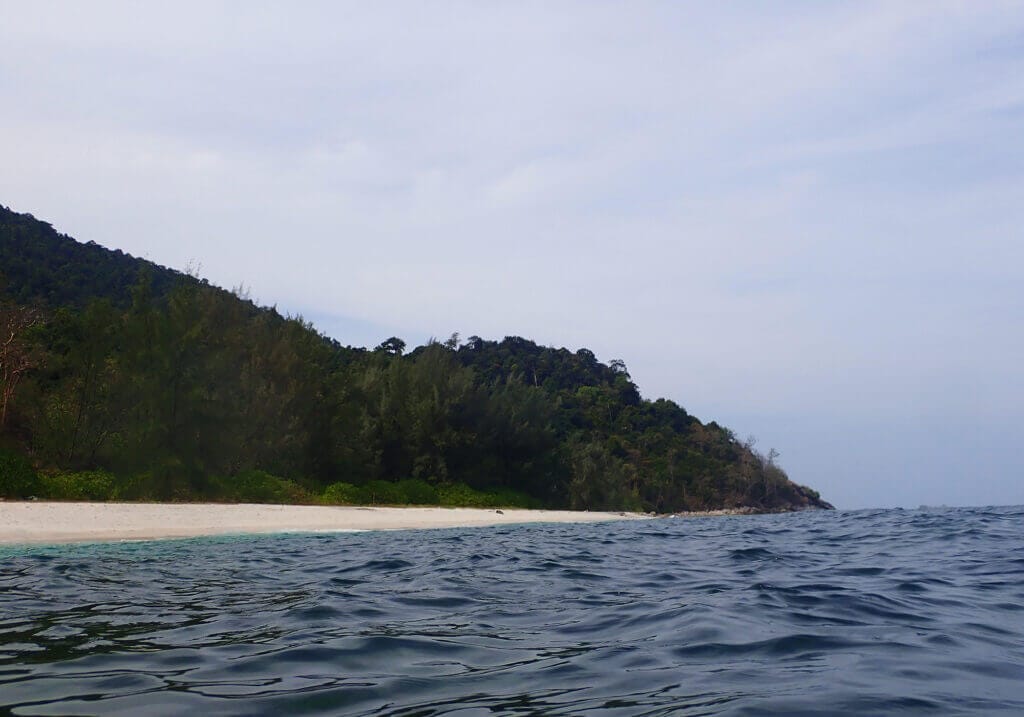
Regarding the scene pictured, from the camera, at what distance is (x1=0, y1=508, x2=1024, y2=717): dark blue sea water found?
13.0 feet

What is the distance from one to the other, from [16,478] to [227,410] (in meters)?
9.76

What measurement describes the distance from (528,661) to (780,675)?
148cm

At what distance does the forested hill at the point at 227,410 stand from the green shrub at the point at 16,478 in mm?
64

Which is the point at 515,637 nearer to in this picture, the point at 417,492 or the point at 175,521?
the point at 175,521

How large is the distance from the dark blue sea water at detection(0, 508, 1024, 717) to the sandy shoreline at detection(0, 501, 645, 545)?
5.68m

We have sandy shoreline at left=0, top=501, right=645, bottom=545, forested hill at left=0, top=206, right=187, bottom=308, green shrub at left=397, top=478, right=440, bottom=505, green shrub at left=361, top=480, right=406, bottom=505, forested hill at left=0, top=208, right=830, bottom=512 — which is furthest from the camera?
forested hill at left=0, top=206, right=187, bottom=308

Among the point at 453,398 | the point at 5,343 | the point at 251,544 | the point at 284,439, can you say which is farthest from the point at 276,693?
the point at 453,398

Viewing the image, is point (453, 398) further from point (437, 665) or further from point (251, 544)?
point (437, 665)

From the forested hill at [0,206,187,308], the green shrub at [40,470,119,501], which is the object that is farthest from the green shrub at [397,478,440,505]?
the forested hill at [0,206,187,308]

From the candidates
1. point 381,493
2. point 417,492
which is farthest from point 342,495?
point 417,492

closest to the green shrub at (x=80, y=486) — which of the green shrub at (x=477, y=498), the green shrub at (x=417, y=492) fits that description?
the green shrub at (x=417, y=492)

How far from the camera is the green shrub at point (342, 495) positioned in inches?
1341

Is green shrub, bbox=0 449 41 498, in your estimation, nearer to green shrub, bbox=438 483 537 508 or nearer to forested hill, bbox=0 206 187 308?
forested hill, bbox=0 206 187 308

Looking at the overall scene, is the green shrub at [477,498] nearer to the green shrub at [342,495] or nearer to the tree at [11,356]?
the green shrub at [342,495]
